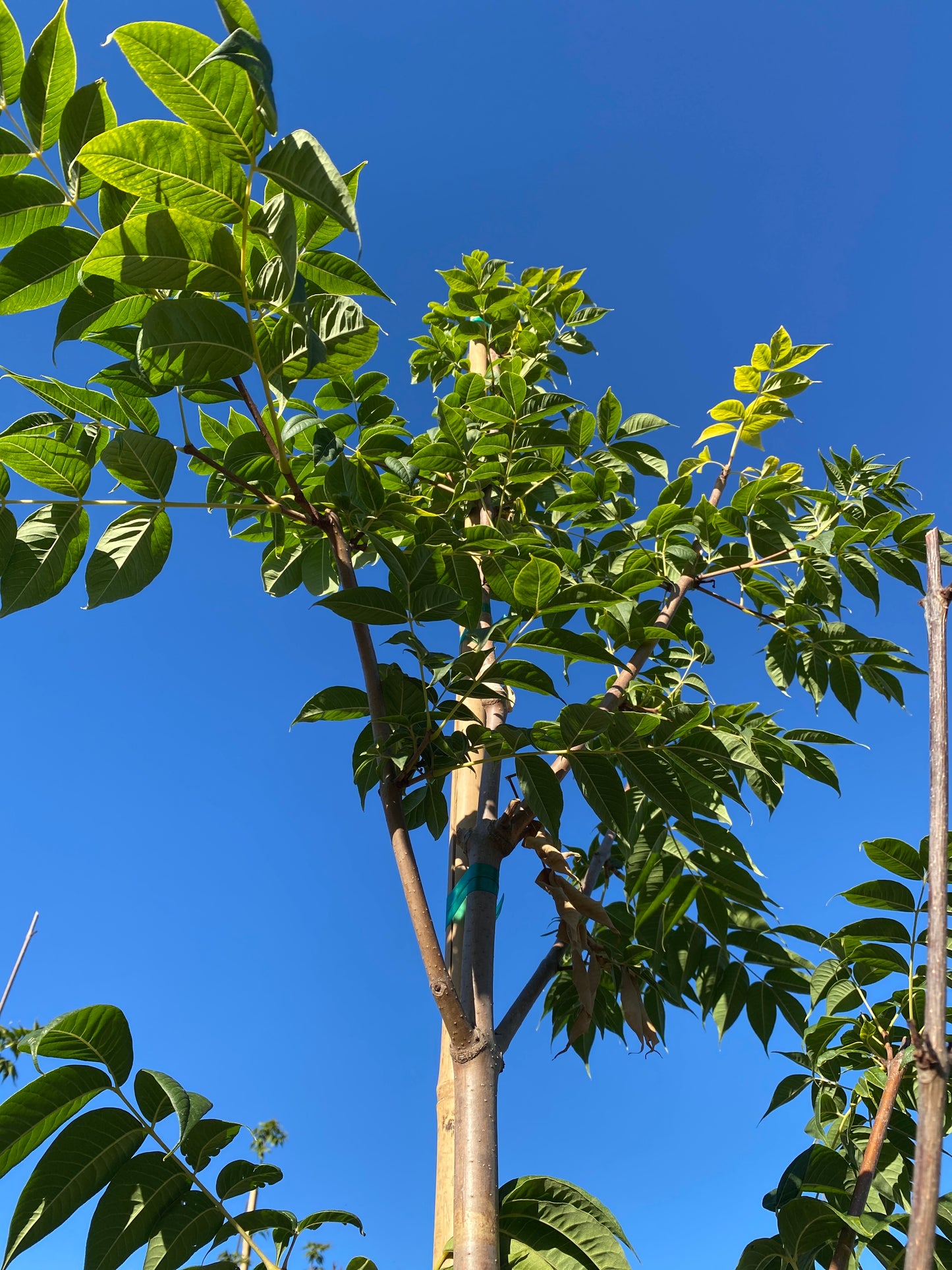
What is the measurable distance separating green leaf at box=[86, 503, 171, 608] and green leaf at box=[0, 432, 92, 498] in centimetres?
9

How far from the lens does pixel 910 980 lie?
4.79ft

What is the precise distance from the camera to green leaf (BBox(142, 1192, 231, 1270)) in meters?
1.23

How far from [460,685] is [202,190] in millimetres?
803

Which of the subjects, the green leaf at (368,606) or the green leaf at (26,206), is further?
the green leaf at (368,606)

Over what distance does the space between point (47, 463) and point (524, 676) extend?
32.5 inches

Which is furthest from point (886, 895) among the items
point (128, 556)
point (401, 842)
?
point (128, 556)

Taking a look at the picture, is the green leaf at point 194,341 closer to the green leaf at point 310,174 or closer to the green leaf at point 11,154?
the green leaf at point 310,174

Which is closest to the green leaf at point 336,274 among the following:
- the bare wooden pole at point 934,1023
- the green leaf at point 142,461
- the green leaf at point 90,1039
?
the green leaf at point 142,461

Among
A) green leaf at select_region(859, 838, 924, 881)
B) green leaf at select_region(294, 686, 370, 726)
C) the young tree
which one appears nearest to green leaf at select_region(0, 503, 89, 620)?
the young tree

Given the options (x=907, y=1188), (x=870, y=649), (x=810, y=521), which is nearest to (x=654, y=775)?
(x=870, y=649)

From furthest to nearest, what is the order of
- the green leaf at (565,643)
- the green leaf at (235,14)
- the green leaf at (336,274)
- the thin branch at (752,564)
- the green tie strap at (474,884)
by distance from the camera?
1. the thin branch at (752,564)
2. the green tie strap at (474,884)
3. the green leaf at (565,643)
4. the green leaf at (336,274)
5. the green leaf at (235,14)

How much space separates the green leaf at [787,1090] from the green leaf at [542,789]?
29.2 inches

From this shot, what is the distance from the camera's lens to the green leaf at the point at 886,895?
4.84 ft

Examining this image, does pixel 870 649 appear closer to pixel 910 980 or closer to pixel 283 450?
pixel 910 980
